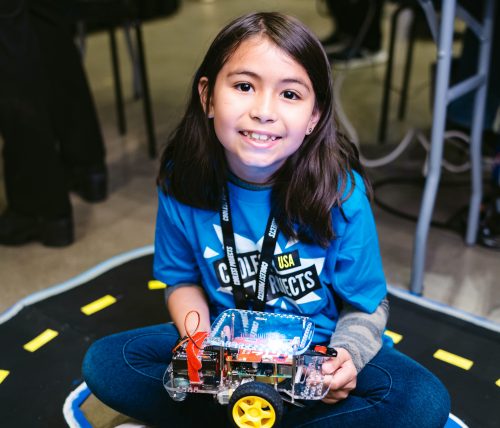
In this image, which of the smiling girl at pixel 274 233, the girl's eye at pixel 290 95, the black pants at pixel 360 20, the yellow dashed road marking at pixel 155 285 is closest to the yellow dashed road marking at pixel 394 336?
the smiling girl at pixel 274 233

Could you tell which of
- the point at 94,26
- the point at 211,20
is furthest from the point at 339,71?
the point at 94,26

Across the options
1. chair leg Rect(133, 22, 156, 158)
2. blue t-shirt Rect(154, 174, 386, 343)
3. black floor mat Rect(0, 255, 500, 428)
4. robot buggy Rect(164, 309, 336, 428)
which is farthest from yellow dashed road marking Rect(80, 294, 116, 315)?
chair leg Rect(133, 22, 156, 158)

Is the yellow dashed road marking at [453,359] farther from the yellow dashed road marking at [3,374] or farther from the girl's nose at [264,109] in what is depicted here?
the yellow dashed road marking at [3,374]

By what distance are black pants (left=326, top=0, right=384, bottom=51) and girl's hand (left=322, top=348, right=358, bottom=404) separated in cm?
249

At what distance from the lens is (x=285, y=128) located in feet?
3.07

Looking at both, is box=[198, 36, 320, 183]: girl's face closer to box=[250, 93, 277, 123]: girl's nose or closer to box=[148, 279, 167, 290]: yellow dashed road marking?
box=[250, 93, 277, 123]: girl's nose

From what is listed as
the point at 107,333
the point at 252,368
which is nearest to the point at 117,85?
the point at 107,333

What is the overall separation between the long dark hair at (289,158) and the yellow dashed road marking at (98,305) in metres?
0.52

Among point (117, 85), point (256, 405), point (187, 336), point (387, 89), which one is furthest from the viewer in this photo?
point (117, 85)

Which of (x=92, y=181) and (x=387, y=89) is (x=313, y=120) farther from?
(x=387, y=89)

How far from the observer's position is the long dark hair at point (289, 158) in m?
0.95

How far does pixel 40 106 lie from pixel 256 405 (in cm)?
112

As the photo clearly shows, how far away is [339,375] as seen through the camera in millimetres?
932

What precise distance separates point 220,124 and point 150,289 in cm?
73
